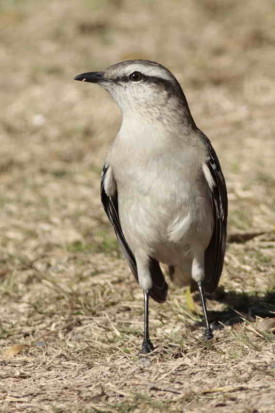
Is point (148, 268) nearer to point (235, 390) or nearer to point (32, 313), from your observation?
point (32, 313)

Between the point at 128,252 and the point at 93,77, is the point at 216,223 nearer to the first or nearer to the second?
the point at 128,252

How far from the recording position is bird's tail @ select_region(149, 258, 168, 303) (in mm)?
6773

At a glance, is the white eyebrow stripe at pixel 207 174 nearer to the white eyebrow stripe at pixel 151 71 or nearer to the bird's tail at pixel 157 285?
the white eyebrow stripe at pixel 151 71

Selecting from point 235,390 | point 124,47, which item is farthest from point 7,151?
point 235,390

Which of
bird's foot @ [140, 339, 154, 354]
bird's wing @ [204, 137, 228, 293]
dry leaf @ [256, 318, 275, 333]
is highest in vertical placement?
bird's wing @ [204, 137, 228, 293]

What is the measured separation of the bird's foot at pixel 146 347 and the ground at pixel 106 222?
99 mm

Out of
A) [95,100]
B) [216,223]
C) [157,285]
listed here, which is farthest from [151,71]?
[95,100]

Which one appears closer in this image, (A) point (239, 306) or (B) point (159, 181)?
(B) point (159, 181)

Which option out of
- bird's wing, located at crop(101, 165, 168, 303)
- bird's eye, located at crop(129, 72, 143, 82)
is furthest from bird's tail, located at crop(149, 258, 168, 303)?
bird's eye, located at crop(129, 72, 143, 82)

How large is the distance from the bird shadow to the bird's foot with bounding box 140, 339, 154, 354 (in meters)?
Result: 0.66

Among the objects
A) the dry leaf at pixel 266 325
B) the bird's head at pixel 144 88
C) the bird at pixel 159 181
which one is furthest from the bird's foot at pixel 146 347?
the bird's head at pixel 144 88

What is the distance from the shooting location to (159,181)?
602 cm

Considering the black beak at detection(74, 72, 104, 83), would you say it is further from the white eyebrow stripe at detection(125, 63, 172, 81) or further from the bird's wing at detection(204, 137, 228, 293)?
the bird's wing at detection(204, 137, 228, 293)

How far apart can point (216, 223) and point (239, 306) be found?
0.86m
